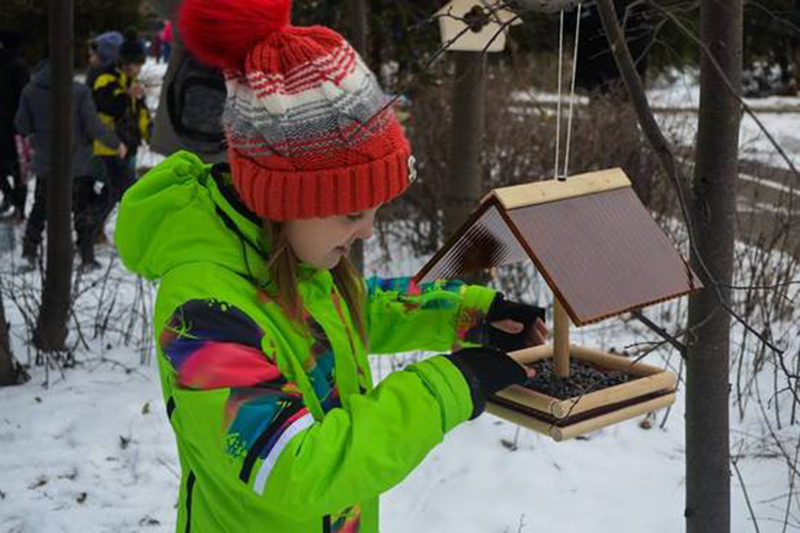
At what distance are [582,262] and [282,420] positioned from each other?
2.09 ft

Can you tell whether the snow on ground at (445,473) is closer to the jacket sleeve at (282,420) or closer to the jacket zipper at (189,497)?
the jacket zipper at (189,497)

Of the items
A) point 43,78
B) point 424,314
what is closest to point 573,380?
point 424,314

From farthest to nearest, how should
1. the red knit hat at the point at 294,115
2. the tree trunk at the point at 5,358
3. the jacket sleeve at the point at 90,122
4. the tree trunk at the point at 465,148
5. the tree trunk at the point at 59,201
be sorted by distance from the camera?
1. the jacket sleeve at the point at 90,122
2. the tree trunk at the point at 465,148
3. the tree trunk at the point at 59,201
4. the tree trunk at the point at 5,358
5. the red knit hat at the point at 294,115

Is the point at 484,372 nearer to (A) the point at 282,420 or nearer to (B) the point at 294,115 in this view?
(A) the point at 282,420

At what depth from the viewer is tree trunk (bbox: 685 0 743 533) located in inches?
83.7

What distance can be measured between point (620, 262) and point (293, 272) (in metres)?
0.61

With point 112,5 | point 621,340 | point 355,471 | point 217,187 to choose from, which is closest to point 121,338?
point 621,340

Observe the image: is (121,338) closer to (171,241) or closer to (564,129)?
(171,241)

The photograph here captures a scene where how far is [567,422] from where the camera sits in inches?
74.4

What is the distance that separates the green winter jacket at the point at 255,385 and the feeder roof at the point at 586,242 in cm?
27

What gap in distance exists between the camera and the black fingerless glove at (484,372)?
1717 mm

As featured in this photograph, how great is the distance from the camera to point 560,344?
6.94ft

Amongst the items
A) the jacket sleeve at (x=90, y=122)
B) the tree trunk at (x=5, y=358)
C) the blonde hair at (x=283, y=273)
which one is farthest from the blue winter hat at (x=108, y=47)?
the blonde hair at (x=283, y=273)

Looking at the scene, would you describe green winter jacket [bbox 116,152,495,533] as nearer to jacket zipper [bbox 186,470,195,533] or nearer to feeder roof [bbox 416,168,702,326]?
jacket zipper [bbox 186,470,195,533]
